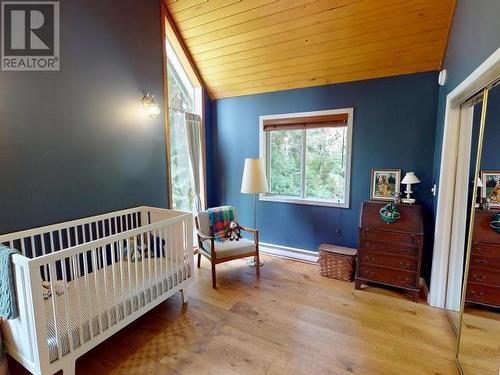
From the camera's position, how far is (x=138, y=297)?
2.01m

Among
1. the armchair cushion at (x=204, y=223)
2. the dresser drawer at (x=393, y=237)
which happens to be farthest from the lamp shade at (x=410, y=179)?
the armchair cushion at (x=204, y=223)

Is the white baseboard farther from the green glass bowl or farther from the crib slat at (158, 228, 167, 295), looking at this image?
the crib slat at (158, 228, 167, 295)

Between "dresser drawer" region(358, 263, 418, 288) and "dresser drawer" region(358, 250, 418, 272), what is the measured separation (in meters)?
0.05

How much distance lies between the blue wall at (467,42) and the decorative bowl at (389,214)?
1.20 ft

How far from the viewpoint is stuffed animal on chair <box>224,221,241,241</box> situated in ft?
10.4

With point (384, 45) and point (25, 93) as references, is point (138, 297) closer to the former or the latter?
point (25, 93)

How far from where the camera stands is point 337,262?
2951mm

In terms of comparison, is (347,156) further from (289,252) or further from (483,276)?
(483,276)

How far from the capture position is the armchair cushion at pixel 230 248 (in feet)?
9.37

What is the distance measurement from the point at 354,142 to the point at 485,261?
1.72 m

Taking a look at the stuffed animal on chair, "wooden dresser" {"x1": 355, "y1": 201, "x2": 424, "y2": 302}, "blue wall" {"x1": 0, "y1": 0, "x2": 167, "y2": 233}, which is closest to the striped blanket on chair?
the stuffed animal on chair

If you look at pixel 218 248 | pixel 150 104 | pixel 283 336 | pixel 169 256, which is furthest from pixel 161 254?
pixel 150 104

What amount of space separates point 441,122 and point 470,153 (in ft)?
2.13

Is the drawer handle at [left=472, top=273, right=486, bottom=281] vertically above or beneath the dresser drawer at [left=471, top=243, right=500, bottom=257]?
beneath
